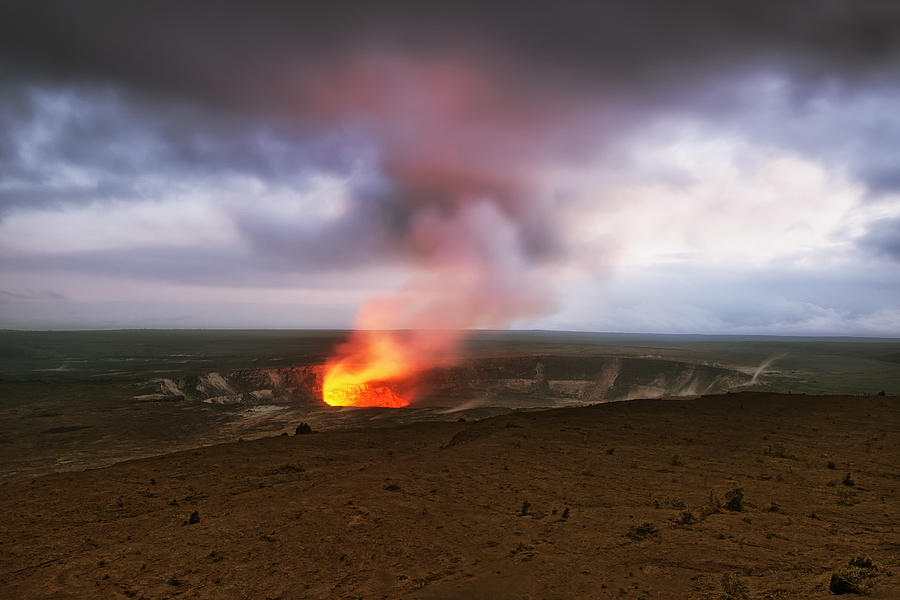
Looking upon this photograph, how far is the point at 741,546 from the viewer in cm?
878

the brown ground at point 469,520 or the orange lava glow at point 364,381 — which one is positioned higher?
the brown ground at point 469,520

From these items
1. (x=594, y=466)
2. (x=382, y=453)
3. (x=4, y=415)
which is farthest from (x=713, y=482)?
(x=4, y=415)

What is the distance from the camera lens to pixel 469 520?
429 inches

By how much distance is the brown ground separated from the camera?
26.1 ft

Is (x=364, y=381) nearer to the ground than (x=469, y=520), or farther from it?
nearer to the ground

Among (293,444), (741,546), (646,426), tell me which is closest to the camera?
(741,546)

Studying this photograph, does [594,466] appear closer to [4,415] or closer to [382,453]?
[382,453]

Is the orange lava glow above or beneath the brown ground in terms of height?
beneath

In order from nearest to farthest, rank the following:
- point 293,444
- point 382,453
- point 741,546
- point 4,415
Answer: point 741,546
point 382,453
point 293,444
point 4,415

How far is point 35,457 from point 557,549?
3669 centimetres

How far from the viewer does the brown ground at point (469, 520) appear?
313 inches

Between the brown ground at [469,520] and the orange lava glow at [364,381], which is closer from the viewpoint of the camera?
the brown ground at [469,520]

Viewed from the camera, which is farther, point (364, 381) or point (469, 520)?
point (364, 381)

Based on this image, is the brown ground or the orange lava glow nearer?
the brown ground
